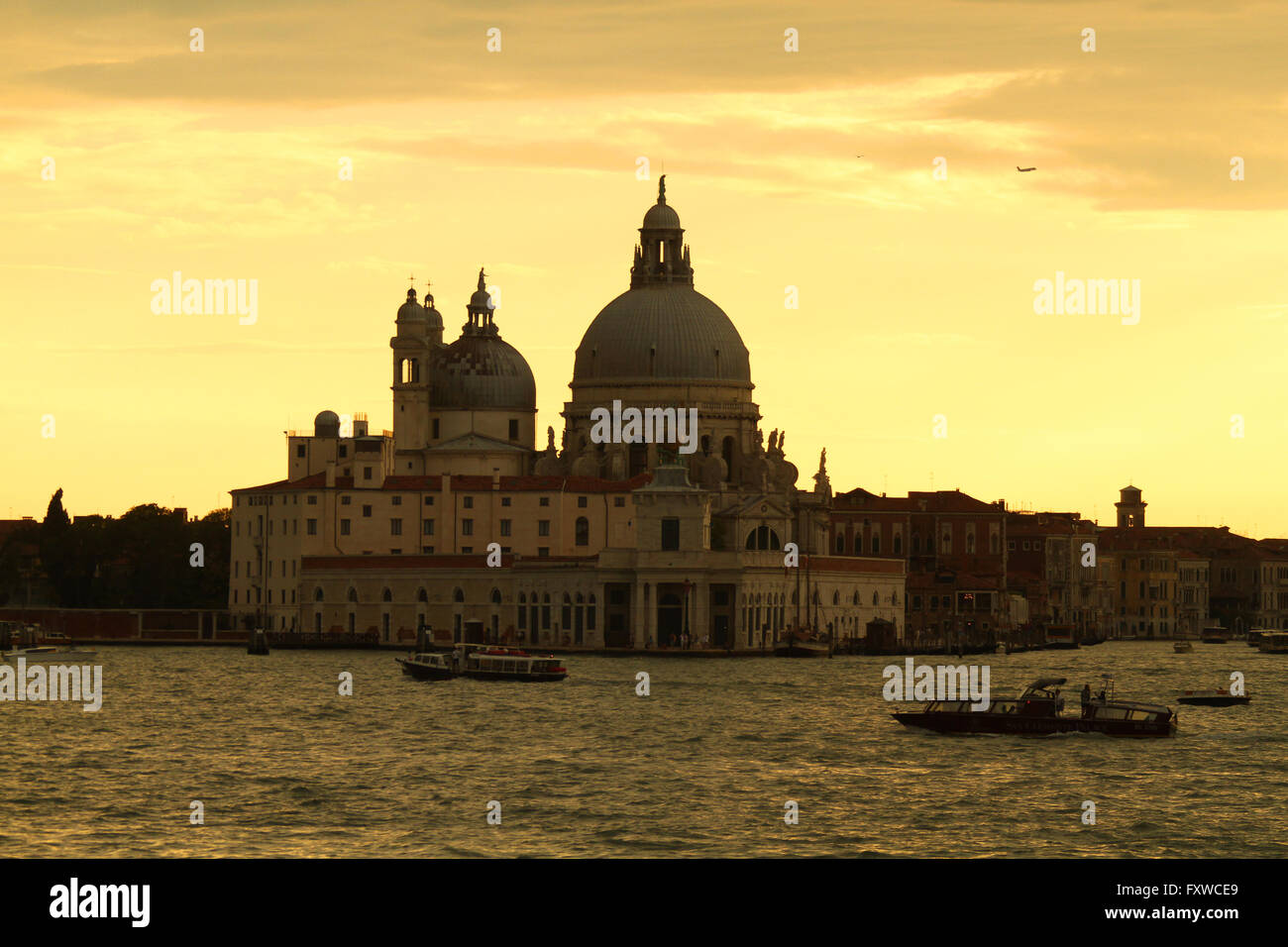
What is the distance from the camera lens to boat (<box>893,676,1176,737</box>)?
43.3 m

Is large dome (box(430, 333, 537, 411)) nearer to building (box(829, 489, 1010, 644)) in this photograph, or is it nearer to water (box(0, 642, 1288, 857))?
building (box(829, 489, 1010, 644))

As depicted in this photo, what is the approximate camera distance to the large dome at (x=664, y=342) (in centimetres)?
10425

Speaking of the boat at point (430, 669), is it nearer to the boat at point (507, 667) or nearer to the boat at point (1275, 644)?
the boat at point (507, 667)

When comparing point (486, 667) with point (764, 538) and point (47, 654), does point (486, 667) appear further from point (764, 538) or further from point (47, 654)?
point (764, 538)

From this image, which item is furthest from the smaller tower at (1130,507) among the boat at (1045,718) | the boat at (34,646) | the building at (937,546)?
the boat at (1045,718)

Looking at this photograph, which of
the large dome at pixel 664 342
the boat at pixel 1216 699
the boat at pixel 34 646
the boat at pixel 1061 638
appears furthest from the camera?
the boat at pixel 1061 638

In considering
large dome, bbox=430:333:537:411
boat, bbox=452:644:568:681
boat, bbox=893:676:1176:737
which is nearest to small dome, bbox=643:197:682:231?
large dome, bbox=430:333:537:411

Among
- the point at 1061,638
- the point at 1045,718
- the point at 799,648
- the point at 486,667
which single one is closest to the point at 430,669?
the point at 486,667

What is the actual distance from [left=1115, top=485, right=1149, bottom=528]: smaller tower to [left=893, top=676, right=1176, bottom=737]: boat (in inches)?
5589

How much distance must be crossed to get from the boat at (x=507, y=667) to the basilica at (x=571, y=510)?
2060 cm

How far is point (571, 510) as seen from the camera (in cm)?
9544

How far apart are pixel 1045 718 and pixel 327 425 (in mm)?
64595
